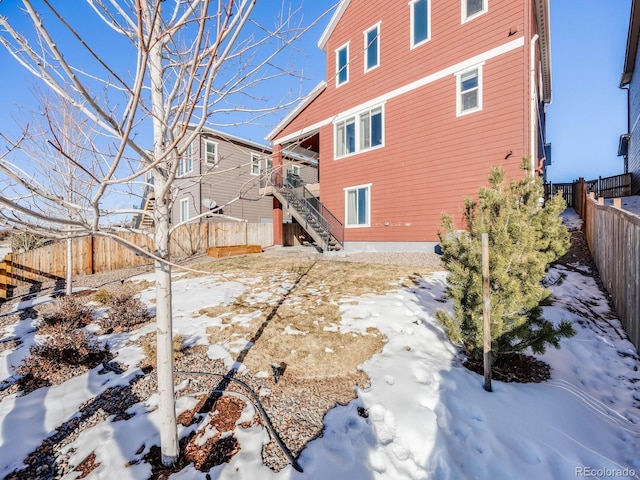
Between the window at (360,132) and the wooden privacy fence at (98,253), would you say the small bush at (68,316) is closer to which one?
the wooden privacy fence at (98,253)

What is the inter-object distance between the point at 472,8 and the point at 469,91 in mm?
2569

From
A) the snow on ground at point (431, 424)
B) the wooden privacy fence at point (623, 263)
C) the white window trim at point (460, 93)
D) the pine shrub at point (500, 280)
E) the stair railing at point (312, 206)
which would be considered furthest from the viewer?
the stair railing at point (312, 206)

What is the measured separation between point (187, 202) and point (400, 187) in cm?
1263

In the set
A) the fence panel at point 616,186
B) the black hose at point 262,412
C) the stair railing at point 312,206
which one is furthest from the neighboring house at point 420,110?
the fence panel at point 616,186

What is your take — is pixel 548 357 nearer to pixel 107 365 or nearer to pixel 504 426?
pixel 504 426

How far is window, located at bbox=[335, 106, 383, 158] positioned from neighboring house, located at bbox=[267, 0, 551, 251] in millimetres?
43

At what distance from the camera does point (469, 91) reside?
8367mm

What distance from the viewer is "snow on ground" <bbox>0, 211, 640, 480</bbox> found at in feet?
6.52

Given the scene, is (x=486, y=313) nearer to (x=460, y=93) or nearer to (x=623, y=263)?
(x=623, y=263)

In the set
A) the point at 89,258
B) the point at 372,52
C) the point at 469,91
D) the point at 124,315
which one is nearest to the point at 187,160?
the point at 124,315

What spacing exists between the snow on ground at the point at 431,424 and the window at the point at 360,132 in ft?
29.7

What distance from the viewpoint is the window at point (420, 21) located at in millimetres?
9133

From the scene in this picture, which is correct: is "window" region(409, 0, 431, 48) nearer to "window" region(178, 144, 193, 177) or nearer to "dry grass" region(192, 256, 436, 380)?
"dry grass" region(192, 256, 436, 380)

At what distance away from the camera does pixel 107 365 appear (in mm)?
3439
